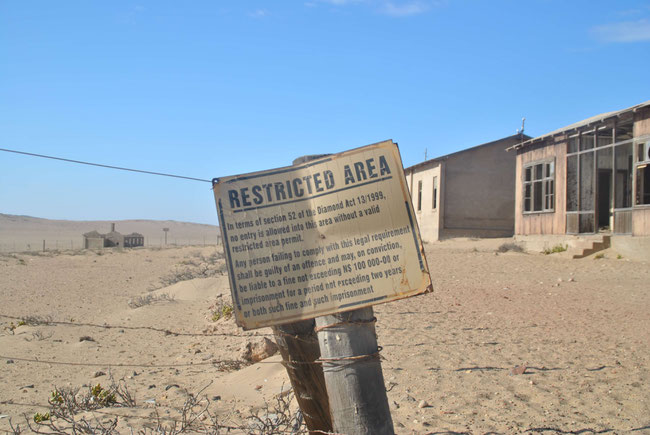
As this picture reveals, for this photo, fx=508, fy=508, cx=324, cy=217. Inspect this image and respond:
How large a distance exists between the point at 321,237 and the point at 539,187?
56.4 ft

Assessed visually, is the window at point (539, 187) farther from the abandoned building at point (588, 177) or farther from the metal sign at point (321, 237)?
the metal sign at point (321, 237)

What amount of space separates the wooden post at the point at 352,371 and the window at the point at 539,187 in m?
16.0

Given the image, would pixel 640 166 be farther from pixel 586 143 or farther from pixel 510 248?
pixel 510 248

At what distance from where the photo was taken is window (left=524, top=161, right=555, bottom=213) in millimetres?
16594

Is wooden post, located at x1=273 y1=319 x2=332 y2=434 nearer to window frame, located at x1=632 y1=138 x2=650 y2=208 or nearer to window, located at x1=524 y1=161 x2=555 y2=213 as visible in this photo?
window frame, located at x1=632 y1=138 x2=650 y2=208

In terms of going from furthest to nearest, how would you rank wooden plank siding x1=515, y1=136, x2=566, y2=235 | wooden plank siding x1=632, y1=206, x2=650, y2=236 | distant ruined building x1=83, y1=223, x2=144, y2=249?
1. distant ruined building x1=83, y1=223, x2=144, y2=249
2. wooden plank siding x1=515, y1=136, x2=566, y2=235
3. wooden plank siding x1=632, y1=206, x2=650, y2=236

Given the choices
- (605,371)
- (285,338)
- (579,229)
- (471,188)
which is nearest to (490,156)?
(471,188)

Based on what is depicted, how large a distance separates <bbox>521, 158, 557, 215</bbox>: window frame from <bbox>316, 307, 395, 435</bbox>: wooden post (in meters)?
16.0

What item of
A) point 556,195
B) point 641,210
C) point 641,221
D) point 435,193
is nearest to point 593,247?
point 641,221

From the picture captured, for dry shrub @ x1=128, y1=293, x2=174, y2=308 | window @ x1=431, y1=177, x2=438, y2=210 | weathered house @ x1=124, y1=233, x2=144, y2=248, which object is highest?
window @ x1=431, y1=177, x2=438, y2=210

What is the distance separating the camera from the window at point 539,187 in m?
16.6

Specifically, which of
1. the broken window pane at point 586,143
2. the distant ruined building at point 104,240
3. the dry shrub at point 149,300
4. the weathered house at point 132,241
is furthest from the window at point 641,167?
the weathered house at point 132,241

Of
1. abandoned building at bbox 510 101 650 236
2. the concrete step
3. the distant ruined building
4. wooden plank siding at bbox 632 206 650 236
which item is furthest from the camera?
the distant ruined building

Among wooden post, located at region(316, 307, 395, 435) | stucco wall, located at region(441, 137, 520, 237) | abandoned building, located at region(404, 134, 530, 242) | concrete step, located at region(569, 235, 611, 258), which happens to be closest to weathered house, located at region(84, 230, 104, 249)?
abandoned building, located at region(404, 134, 530, 242)
